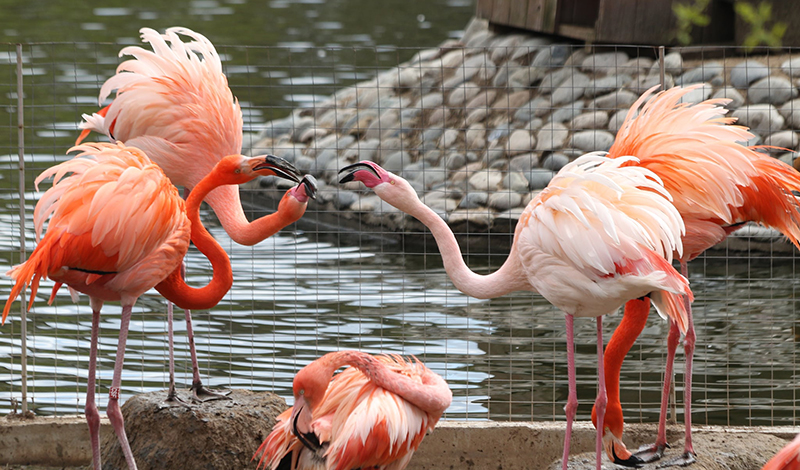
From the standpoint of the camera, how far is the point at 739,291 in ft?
22.5

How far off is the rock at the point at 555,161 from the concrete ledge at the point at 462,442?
12.1 ft

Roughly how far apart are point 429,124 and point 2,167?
14.8ft

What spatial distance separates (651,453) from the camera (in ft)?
14.0

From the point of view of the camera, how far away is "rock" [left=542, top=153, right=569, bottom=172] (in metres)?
7.89

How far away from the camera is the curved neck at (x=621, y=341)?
13.2 ft

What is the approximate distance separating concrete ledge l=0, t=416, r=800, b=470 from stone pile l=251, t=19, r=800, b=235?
112 inches

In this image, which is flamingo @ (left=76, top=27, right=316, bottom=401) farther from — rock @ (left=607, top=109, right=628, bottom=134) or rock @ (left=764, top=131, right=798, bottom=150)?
rock @ (left=764, top=131, right=798, bottom=150)

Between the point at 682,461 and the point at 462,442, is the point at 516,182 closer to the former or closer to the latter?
the point at 462,442

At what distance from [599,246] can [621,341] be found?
779 mm

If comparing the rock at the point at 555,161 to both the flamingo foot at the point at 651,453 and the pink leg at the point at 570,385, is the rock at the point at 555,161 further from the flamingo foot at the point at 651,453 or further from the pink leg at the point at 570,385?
the pink leg at the point at 570,385

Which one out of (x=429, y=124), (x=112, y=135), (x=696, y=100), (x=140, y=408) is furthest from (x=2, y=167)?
(x=696, y=100)

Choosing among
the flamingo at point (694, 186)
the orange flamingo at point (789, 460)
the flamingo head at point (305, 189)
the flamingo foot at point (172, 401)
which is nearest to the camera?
the orange flamingo at point (789, 460)

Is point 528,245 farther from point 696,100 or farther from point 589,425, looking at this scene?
point 696,100

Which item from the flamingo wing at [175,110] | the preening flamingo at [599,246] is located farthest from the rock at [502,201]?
the preening flamingo at [599,246]
